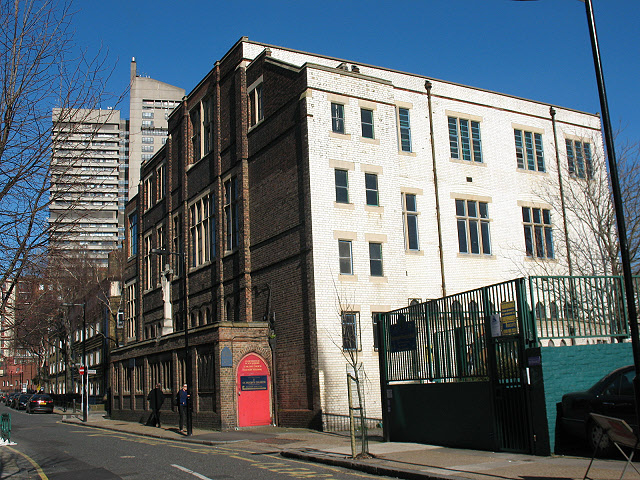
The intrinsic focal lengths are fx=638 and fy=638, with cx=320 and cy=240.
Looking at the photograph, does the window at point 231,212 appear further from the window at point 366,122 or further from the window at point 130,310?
the window at point 130,310

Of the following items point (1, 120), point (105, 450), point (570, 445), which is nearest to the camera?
point (1, 120)

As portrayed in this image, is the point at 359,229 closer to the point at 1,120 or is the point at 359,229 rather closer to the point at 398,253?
the point at 398,253

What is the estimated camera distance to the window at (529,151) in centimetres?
3359

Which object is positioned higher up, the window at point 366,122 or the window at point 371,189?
the window at point 366,122

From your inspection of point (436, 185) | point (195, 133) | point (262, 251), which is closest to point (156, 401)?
point (262, 251)

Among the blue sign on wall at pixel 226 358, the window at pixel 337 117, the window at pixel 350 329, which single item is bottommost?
the blue sign on wall at pixel 226 358

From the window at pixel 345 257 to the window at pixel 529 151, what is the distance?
1284 cm

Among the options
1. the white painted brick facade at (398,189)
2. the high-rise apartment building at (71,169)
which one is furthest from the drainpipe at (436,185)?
the high-rise apartment building at (71,169)

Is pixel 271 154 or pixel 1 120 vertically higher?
pixel 271 154

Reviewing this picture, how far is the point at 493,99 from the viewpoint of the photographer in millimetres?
33562

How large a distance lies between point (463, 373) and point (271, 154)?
15337 millimetres

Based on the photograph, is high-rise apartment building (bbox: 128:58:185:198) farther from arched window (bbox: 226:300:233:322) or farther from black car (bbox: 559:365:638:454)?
black car (bbox: 559:365:638:454)

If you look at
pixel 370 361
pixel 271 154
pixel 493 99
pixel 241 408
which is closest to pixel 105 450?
pixel 241 408

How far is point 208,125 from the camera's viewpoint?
35375 millimetres
